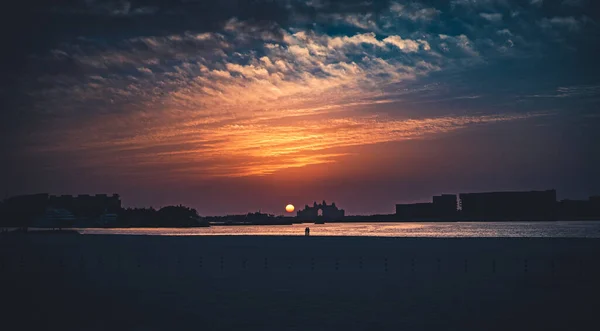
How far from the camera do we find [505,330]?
2117 centimetres

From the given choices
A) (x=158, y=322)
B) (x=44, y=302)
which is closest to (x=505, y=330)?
(x=158, y=322)

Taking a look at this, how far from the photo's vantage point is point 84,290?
3481cm

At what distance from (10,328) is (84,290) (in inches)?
547

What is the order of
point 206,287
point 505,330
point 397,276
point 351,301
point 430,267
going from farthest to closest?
point 430,267
point 397,276
point 206,287
point 351,301
point 505,330

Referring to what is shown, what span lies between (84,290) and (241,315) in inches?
588

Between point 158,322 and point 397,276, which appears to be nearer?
point 158,322

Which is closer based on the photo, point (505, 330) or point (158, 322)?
point (505, 330)

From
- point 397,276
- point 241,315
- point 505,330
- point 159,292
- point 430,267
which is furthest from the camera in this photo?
point 430,267

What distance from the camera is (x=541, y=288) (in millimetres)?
33812

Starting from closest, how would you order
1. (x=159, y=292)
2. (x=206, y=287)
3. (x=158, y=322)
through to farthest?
1. (x=158, y=322)
2. (x=159, y=292)
3. (x=206, y=287)

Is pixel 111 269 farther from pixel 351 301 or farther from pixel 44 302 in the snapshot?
pixel 351 301

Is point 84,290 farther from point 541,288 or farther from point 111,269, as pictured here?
point 541,288

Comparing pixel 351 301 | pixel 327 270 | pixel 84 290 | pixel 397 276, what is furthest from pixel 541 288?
pixel 84 290

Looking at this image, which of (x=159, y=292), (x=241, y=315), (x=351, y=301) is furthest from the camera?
(x=159, y=292)
